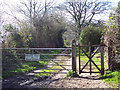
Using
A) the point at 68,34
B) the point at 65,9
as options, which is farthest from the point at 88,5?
the point at 68,34

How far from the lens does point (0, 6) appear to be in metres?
7.27

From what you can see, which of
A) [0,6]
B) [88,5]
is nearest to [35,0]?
[88,5]

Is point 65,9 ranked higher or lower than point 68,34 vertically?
higher

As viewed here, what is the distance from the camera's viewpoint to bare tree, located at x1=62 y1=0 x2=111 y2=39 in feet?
95.8

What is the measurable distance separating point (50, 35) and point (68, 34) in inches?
552

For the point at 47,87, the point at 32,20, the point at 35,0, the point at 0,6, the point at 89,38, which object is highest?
the point at 35,0

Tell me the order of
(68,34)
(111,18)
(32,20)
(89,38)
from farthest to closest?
(68,34)
(32,20)
(89,38)
(111,18)

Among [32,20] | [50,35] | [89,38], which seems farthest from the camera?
[50,35]

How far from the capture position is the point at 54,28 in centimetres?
2456

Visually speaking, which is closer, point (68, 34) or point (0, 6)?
point (0, 6)

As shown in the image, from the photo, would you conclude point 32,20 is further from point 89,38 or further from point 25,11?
point 89,38

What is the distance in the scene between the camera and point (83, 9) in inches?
1213

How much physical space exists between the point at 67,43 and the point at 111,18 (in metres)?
32.0

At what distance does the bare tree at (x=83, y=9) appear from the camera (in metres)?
29.2
